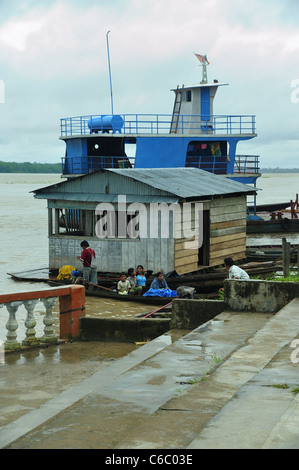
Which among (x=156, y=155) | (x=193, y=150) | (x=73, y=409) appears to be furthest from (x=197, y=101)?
(x=73, y=409)

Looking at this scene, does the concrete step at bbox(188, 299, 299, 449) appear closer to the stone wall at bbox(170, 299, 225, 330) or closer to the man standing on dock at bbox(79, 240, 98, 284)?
the stone wall at bbox(170, 299, 225, 330)

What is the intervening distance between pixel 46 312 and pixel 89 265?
28.6ft

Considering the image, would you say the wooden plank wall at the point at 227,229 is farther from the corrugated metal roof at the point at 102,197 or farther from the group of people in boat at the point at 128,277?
the group of people in boat at the point at 128,277

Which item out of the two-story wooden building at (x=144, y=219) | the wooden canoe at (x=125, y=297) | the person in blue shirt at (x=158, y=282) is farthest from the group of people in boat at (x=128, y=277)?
the two-story wooden building at (x=144, y=219)

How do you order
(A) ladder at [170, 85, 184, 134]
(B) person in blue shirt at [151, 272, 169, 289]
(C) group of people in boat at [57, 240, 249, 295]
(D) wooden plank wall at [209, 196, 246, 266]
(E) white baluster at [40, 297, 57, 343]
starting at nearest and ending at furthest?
(E) white baluster at [40, 297, 57, 343] < (B) person in blue shirt at [151, 272, 169, 289] < (C) group of people in boat at [57, 240, 249, 295] < (D) wooden plank wall at [209, 196, 246, 266] < (A) ladder at [170, 85, 184, 134]

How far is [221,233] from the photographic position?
2066 cm

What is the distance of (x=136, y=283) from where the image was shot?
57.0 feet

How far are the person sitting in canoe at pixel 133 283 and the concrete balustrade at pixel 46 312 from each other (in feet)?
23.4

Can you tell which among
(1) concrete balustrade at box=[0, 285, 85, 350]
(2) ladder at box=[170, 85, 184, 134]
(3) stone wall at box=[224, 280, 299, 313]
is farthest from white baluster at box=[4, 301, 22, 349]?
(2) ladder at box=[170, 85, 184, 134]

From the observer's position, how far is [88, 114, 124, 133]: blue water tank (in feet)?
106

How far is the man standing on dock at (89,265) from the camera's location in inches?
706

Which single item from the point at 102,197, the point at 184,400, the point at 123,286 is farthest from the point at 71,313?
the point at 102,197

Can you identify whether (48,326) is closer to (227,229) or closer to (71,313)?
(71,313)

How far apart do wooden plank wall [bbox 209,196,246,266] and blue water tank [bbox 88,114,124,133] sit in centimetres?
1207
